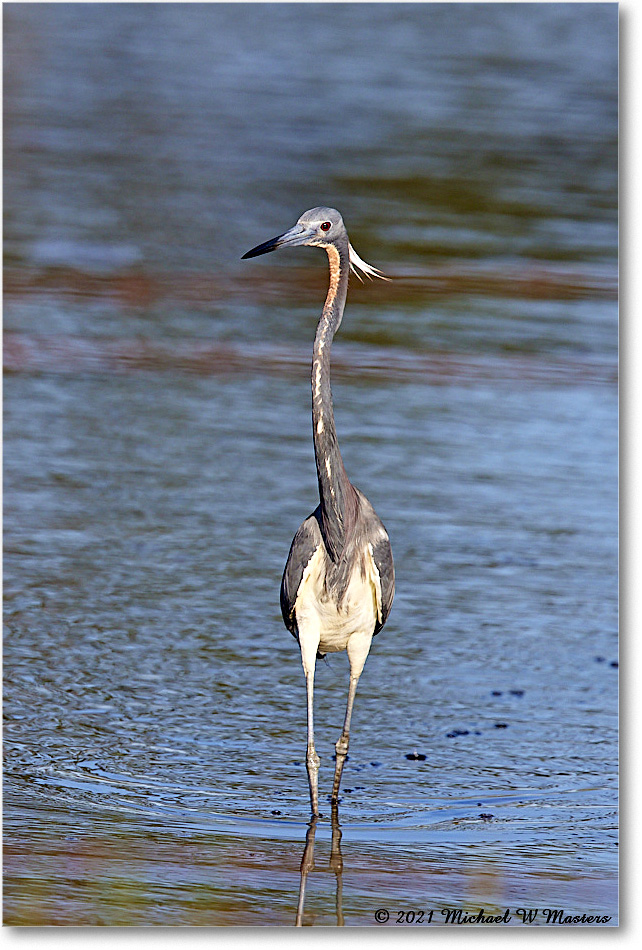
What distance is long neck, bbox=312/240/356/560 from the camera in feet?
11.1

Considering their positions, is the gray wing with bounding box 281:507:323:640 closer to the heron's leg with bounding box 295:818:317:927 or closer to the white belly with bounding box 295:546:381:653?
the white belly with bounding box 295:546:381:653

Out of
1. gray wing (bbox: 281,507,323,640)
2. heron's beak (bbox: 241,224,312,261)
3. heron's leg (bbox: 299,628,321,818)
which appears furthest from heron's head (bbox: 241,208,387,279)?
heron's leg (bbox: 299,628,321,818)

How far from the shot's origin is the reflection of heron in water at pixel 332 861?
3.11 m

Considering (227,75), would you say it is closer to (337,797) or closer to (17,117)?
(17,117)

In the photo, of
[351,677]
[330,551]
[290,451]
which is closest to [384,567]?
[330,551]

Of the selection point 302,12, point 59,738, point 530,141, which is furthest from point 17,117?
point 59,738

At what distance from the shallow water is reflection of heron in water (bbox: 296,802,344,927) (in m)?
0.02

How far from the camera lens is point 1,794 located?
3379 mm

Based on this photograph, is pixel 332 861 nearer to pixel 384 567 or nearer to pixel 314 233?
pixel 384 567

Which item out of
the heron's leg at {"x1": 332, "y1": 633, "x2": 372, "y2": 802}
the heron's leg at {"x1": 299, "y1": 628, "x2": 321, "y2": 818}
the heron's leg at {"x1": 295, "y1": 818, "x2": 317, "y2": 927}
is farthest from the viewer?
the heron's leg at {"x1": 332, "y1": 633, "x2": 372, "y2": 802}

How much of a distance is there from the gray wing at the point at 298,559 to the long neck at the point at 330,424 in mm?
33

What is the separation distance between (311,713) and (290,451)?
84.3 inches

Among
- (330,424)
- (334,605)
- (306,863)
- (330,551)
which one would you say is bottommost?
(306,863)

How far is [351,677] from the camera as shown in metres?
3.54
